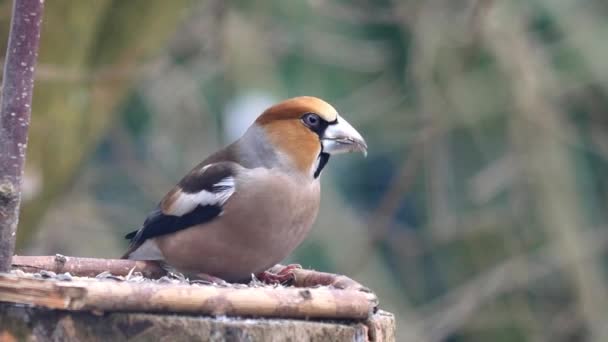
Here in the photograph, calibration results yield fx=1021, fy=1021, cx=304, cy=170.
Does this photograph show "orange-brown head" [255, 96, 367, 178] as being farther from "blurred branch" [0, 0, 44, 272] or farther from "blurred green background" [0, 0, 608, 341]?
"blurred branch" [0, 0, 44, 272]

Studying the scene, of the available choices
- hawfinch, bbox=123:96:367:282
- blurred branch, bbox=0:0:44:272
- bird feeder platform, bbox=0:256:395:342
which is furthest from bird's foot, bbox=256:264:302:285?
blurred branch, bbox=0:0:44:272

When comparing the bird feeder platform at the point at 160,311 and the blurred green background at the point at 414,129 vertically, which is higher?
the blurred green background at the point at 414,129

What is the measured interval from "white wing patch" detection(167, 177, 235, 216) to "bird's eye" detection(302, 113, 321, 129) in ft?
1.42

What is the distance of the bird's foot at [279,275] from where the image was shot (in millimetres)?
4219

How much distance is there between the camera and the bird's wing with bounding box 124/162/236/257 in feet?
14.9

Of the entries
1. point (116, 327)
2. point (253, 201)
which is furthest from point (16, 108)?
point (253, 201)

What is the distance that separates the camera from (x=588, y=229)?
29.1 feet

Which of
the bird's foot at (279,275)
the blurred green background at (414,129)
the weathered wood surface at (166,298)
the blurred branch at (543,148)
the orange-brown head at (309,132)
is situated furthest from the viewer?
the blurred branch at (543,148)

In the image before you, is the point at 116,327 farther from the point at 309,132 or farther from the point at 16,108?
the point at 309,132

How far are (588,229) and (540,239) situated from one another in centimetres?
45

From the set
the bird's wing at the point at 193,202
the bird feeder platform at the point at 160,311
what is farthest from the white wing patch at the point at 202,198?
the bird feeder platform at the point at 160,311

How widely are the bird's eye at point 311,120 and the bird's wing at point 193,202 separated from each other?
394 millimetres

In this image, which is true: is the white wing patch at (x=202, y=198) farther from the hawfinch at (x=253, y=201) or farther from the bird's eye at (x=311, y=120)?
the bird's eye at (x=311, y=120)

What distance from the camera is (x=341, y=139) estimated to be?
15.1 feet
